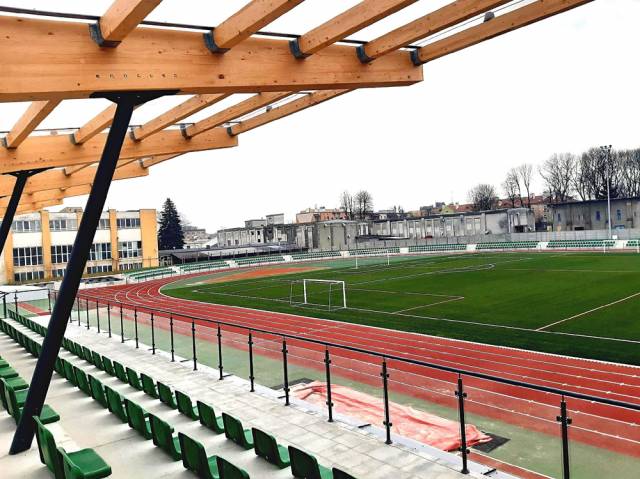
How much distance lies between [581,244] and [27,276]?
6074 cm

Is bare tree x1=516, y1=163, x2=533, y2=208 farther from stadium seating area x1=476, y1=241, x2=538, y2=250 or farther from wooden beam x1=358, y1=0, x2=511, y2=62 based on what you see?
wooden beam x1=358, y1=0, x2=511, y2=62

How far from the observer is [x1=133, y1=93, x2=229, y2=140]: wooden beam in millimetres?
8461

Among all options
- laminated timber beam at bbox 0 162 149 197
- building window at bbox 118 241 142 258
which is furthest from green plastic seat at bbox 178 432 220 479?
building window at bbox 118 241 142 258

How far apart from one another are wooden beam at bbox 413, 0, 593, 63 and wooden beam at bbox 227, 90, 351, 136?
2018mm

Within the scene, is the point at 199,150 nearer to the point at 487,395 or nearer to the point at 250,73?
the point at 250,73

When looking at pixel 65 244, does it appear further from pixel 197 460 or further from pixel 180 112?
pixel 197 460

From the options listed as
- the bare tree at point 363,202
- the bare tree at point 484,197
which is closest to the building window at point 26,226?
the bare tree at point 363,202

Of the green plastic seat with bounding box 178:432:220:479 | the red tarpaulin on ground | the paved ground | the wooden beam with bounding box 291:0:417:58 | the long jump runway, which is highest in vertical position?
the wooden beam with bounding box 291:0:417:58

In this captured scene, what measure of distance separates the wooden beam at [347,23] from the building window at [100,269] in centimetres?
5883

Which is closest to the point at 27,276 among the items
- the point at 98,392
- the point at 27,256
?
the point at 27,256

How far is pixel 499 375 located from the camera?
45.3 ft

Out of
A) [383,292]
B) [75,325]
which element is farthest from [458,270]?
[75,325]

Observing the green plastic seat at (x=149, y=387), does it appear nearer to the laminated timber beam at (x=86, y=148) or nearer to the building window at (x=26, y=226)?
the laminated timber beam at (x=86, y=148)

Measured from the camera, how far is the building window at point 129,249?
6291 cm
